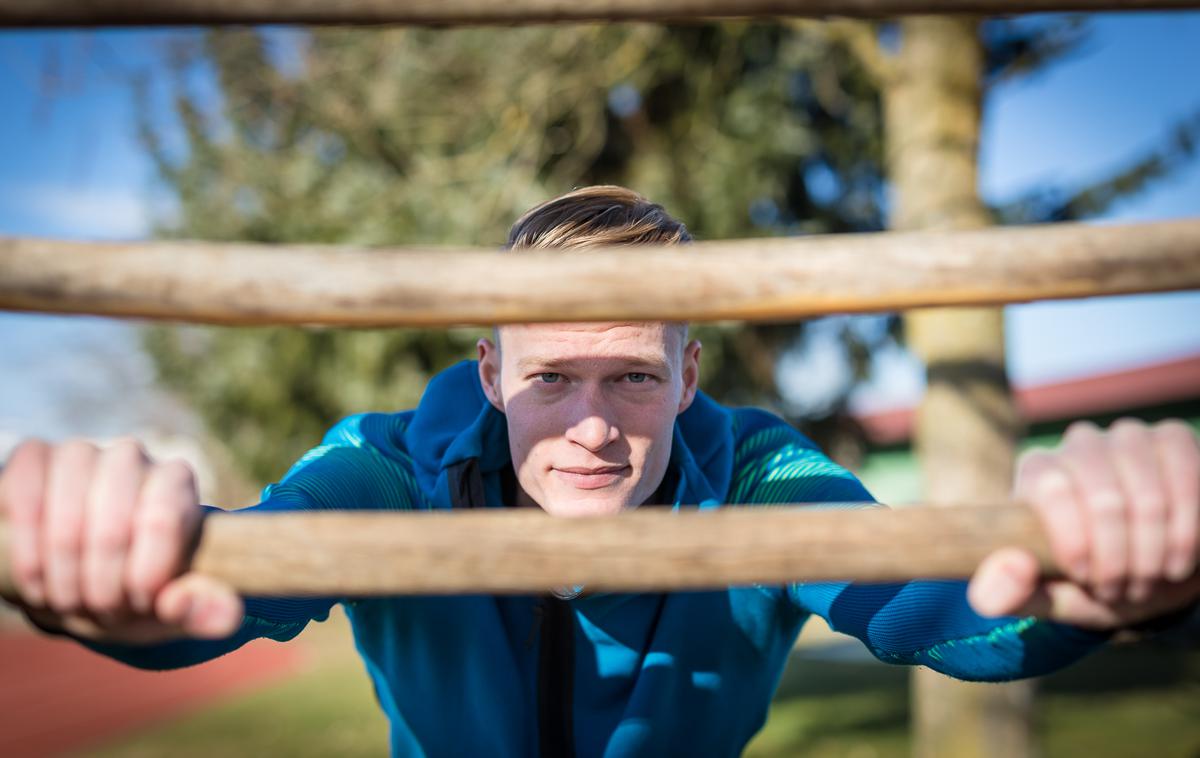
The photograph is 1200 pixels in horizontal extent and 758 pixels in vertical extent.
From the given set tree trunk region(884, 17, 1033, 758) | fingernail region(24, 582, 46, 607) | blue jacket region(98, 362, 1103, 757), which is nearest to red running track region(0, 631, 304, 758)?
tree trunk region(884, 17, 1033, 758)

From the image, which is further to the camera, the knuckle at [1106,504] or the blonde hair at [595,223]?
the blonde hair at [595,223]

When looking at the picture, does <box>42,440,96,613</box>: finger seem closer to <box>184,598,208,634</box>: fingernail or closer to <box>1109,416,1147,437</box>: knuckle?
<box>184,598,208,634</box>: fingernail

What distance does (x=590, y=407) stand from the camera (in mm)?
1693

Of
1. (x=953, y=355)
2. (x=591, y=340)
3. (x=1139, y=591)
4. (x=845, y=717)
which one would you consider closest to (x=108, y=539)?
(x=591, y=340)

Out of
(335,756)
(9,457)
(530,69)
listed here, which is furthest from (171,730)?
(9,457)

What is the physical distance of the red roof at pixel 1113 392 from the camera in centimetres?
1289

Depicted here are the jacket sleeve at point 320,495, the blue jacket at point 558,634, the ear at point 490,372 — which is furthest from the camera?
the ear at point 490,372

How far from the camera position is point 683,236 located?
206cm

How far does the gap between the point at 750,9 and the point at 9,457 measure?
1.10 m

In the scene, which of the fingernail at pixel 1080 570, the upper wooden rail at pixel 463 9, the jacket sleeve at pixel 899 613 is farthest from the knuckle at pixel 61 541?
the jacket sleeve at pixel 899 613

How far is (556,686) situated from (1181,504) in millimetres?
1305

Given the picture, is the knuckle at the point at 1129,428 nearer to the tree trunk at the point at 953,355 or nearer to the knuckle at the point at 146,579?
the knuckle at the point at 146,579

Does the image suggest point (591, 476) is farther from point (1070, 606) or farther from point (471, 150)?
point (471, 150)

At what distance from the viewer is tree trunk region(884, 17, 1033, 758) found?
425 centimetres
